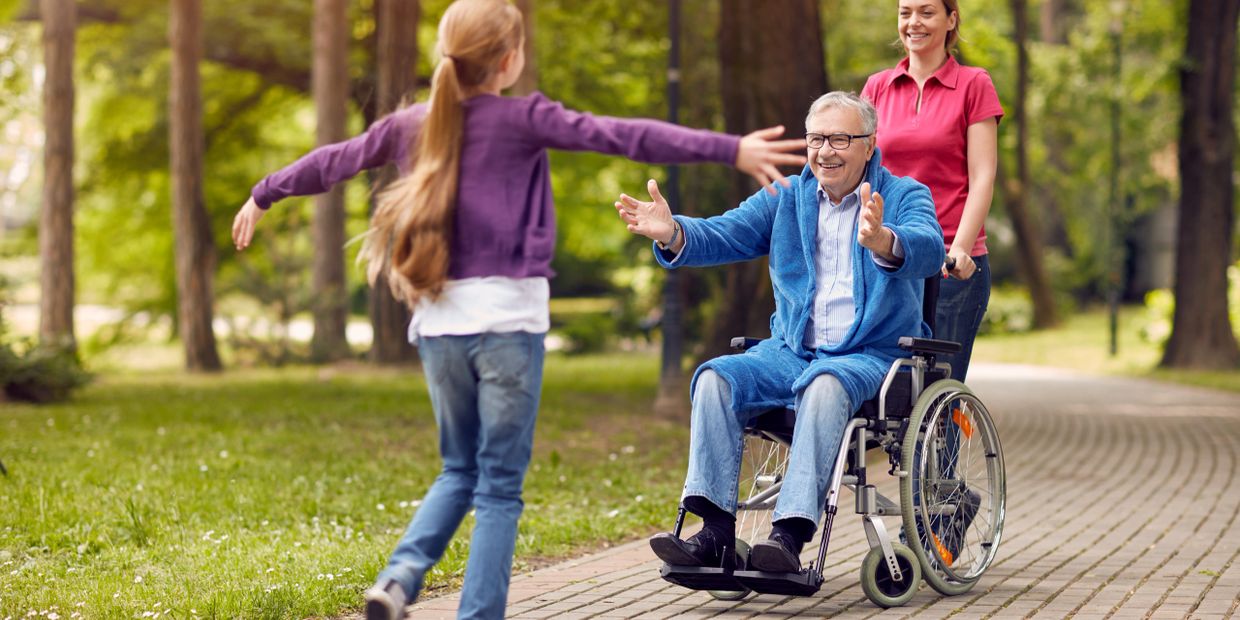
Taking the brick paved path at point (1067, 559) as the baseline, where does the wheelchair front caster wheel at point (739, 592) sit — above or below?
above

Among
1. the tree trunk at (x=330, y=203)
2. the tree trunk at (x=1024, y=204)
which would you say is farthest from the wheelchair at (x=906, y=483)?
the tree trunk at (x=1024, y=204)

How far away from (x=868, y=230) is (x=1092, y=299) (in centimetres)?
3633

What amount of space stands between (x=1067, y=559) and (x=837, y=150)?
2145 millimetres

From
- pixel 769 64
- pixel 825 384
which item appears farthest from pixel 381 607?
pixel 769 64

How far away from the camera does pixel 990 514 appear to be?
581 cm

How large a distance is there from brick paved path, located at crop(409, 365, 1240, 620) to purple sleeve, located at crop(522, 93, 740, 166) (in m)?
1.74

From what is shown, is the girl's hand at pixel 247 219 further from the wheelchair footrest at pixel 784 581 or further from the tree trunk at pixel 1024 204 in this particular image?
the tree trunk at pixel 1024 204

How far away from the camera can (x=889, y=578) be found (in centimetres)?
530

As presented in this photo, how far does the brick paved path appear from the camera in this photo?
521 centimetres

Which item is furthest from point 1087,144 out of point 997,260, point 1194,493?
point 1194,493

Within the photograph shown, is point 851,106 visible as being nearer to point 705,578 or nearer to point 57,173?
point 705,578

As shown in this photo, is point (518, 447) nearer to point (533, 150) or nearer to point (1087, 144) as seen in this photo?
point (533, 150)

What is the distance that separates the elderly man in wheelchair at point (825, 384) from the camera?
16.5 feet

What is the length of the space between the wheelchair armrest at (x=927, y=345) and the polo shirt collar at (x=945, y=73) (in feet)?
3.26
